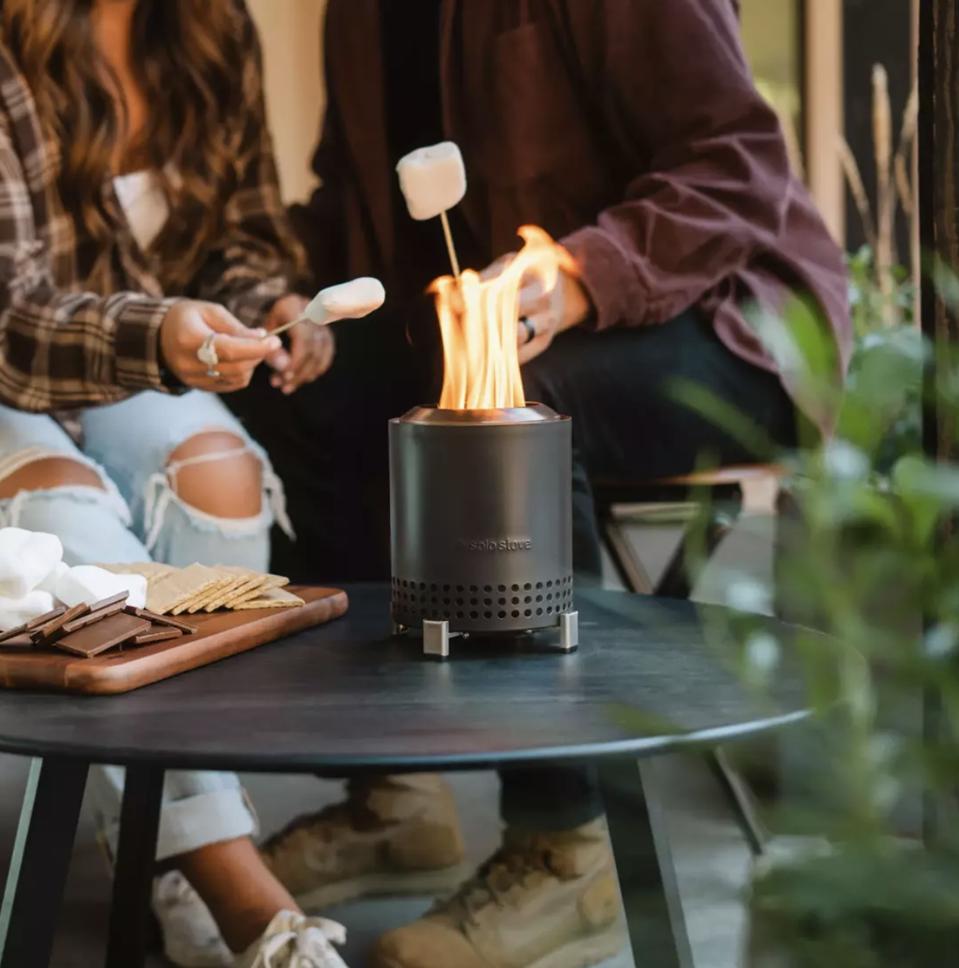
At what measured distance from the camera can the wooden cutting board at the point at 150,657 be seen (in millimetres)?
979

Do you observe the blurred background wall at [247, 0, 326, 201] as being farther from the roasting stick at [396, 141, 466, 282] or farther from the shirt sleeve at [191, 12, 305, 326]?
the roasting stick at [396, 141, 466, 282]

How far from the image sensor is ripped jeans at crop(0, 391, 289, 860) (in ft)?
5.40

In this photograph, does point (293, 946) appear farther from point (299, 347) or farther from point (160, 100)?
point (160, 100)

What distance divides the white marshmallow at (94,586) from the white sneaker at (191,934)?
551mm

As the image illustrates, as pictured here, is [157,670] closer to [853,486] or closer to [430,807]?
[853,486]

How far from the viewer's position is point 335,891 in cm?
181

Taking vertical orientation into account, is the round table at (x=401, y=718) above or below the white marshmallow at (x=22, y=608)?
below

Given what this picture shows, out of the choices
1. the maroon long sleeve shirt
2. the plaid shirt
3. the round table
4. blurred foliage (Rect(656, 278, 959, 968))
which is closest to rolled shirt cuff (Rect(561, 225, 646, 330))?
the maroon long sleeve shirt

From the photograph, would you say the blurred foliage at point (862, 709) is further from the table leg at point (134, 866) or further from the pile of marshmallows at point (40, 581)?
the table leg at point (134, 866)

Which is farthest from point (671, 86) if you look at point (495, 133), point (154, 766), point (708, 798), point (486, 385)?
point (154, 766)

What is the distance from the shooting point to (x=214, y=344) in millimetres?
1574

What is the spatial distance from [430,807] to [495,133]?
2.95 ft

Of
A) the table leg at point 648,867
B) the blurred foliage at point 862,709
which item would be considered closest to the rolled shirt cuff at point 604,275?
the table leg at point 648,867

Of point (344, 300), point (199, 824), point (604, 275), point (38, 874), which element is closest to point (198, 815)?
point (199, 824)
